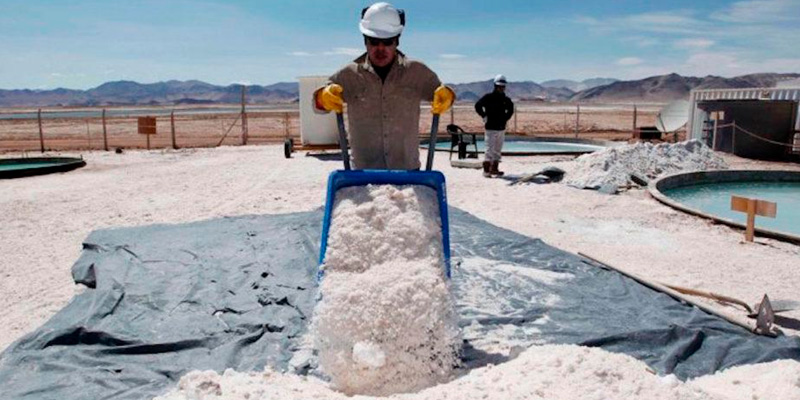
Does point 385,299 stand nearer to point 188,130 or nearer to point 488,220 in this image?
point 488,220

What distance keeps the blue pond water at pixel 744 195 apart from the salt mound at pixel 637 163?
0.54 metres

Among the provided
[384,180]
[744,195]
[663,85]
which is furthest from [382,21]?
[663,85]

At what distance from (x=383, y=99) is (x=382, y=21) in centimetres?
50

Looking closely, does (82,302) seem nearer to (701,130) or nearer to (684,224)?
(684,224)

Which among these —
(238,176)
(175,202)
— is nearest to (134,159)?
(238,176)

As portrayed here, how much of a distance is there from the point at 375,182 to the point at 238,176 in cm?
782

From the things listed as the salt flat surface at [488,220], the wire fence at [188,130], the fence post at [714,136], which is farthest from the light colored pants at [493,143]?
the fence post at [714,136]

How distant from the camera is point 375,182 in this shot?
3.46m

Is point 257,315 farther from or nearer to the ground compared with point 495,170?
nearer to the ground

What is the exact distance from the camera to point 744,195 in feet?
32.2

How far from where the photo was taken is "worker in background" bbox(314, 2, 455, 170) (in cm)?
357

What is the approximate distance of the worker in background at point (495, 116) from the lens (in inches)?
392

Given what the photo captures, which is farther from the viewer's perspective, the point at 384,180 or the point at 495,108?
the point at 495,108

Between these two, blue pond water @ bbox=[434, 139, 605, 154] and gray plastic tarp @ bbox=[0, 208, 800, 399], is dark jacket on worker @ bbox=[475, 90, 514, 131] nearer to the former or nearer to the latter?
gray plastic tarp @ bbox=[0, 208, 800, 399]
